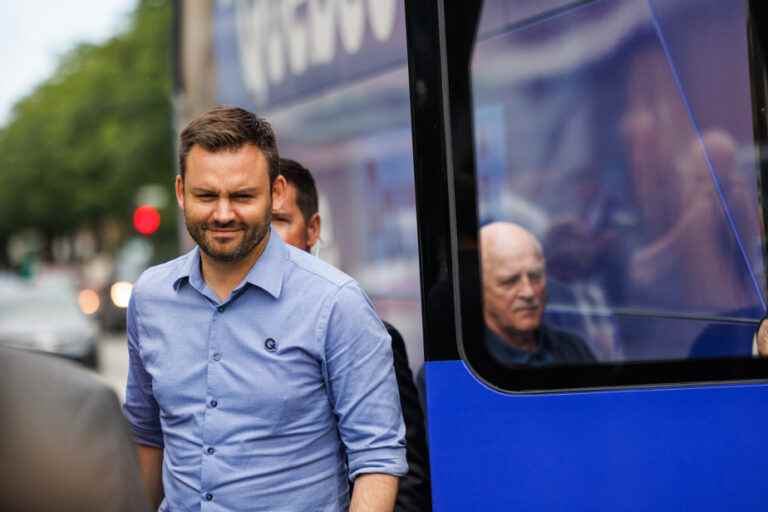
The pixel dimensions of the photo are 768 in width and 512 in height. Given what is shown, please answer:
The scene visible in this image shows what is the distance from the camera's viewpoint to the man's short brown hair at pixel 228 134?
7.23 feet

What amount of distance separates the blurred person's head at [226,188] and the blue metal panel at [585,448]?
644mm

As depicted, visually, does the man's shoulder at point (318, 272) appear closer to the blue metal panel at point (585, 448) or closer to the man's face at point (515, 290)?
the blue metal panel at point (585, 448)

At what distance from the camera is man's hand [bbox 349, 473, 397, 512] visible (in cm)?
219

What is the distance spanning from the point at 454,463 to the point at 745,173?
1158 mm

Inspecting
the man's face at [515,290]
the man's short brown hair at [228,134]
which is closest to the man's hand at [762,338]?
the man's face at [515,290]

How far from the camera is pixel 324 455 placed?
88.7 inches

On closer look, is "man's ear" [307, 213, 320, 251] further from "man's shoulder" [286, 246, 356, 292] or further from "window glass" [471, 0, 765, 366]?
"man's shoulder" [286, 246, 356, 292]

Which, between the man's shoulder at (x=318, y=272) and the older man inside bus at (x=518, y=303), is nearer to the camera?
the man's shoulder at (x=318, y=272)

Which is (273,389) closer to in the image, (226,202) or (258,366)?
(258,366)

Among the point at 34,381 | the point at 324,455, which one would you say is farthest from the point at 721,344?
the point at 34,381

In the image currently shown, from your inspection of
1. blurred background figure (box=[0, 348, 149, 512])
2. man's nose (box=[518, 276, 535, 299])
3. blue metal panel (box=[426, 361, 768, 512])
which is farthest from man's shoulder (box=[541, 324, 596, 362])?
blurred background figure (box=[0, 348, 149, 512])

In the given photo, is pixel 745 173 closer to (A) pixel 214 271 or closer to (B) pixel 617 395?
(B) pixel 617 395

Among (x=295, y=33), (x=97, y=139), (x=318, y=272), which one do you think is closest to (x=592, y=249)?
(x=318, y=272)

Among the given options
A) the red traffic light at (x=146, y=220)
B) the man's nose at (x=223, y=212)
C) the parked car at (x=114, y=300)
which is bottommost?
the parked car at (x=114, y=300)
